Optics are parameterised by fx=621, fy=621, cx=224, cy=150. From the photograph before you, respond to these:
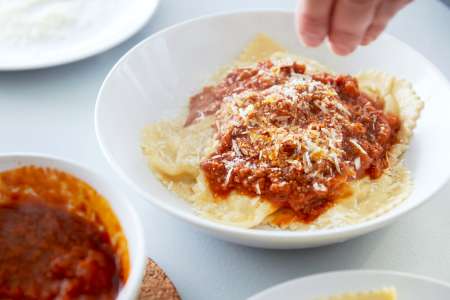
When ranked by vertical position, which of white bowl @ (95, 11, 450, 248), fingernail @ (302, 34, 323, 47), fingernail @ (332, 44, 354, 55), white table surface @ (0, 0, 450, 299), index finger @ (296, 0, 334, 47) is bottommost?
white table surface @ (0, 0, 450, 299)

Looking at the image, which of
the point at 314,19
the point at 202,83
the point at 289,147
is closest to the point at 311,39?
the point at 314,19

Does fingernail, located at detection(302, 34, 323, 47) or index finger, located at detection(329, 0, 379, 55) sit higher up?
index finger, located at detection(329, 0, 379, 55)

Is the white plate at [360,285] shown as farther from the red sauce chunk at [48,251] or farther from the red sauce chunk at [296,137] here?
the red sauce chunk at [48,251]

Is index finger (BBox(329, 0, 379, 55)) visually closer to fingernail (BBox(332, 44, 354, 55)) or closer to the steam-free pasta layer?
fingernail (BBox(332, 44, 354, 55))

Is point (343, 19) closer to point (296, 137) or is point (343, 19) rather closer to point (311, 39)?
point (311, 39)

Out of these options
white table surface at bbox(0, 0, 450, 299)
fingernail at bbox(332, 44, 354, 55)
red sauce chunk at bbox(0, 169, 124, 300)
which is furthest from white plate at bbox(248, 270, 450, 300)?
fingernail at bbox(332, 44, 354, 55)

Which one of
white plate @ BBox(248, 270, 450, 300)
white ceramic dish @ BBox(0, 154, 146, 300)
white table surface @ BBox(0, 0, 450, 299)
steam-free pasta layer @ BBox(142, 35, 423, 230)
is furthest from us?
steam-free pasta layer @ BBox(142, 35, 423, 230)

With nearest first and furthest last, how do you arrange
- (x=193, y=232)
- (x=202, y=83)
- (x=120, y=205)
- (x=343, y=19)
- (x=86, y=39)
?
(x=343, y=19) → (x=120, y=205) → (x=193, y=232) → (x=202, y=83) → (x=86, y=39)
